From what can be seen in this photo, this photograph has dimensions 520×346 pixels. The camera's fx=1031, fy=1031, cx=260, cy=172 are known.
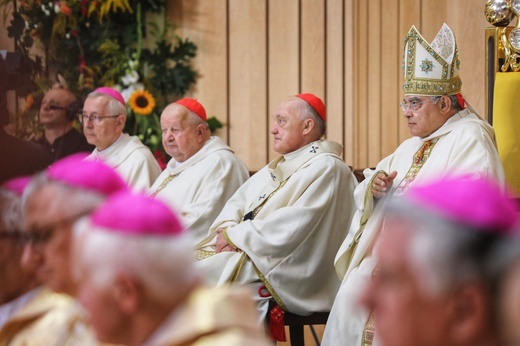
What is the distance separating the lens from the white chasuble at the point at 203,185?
19.5ft

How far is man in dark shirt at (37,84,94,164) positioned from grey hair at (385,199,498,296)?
5.18 metres

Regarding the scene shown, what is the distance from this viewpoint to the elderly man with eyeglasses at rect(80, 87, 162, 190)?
22.0 ft

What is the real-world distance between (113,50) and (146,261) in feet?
22.5

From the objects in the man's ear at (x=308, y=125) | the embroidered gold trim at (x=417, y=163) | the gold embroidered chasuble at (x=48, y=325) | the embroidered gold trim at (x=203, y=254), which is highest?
the man's ear at (x=308, y=125)

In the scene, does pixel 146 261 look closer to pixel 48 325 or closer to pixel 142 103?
pixel 48 325

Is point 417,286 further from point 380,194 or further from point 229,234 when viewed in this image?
point 229,234

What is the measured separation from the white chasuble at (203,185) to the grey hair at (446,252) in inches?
165

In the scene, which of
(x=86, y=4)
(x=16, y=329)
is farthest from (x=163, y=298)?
(x=86, y=4)

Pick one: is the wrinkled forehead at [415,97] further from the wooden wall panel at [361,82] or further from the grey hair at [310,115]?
the wooden wall panel at [361,82]

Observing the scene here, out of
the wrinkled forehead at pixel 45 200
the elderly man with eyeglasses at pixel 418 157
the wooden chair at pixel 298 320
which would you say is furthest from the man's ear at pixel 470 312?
the wooden chair at pixel 298 320

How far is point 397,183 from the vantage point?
16.7 feet

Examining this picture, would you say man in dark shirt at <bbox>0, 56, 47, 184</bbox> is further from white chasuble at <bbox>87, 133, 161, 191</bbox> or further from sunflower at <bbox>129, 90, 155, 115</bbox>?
sunflower at <bbox>129, 90, 155, 115</bbox>

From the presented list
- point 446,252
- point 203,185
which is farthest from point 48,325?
point 203,185

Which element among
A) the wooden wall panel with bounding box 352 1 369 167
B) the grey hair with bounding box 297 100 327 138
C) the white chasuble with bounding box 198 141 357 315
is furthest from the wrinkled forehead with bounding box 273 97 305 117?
the wooden wall panel with bounding box 352 1 369 167
